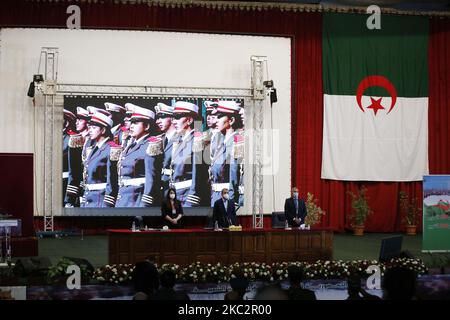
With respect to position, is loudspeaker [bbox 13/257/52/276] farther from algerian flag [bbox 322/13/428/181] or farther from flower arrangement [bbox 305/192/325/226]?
algerian flag [bbox 322/13/428/181]

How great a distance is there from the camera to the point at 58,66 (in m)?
15.8

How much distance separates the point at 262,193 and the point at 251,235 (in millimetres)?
5703

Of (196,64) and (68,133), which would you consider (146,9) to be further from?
(68,133)

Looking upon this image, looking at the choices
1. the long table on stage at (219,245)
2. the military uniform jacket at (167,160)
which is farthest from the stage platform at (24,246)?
the military uniform jacket at (167,160)

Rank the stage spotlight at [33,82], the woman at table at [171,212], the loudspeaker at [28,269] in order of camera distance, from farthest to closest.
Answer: the stage spotlight at [33,82]
the woman at table at [171,212]
the loudspeaker at [28,269]

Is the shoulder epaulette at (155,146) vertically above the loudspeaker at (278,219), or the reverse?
the shoulder epaulette at (155,146)

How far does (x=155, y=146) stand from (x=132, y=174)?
2.65ft

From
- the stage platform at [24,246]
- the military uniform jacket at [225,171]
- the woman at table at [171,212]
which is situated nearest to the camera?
the woman at table at [171,212]

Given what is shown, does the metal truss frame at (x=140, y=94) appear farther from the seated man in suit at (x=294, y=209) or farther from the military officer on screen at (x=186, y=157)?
the seated man in suit at (x=294, y=209)

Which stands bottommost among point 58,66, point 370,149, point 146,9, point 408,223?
point 408,223

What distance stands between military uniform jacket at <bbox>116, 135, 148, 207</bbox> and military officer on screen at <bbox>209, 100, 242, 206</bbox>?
159cm

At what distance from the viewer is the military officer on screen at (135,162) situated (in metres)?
15.7

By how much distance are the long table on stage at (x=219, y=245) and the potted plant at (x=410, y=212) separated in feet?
22.7
